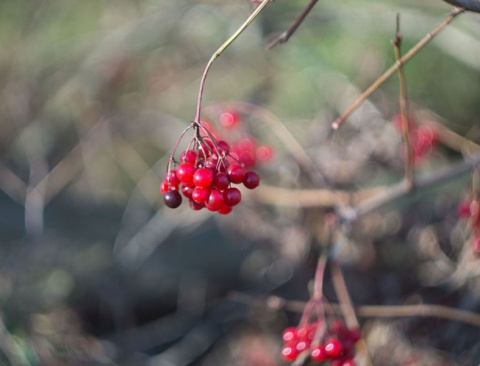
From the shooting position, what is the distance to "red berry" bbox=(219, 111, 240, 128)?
7.04 ft

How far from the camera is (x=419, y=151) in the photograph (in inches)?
93.7

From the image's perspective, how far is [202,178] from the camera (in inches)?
A: 39.3

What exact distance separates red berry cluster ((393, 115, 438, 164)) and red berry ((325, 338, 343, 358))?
1.11 m

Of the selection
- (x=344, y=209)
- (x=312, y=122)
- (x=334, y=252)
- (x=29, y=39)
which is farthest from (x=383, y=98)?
(x=29, y=39)

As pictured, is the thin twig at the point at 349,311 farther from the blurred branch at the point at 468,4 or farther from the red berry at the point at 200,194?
the blurred branch at the point at 468,4

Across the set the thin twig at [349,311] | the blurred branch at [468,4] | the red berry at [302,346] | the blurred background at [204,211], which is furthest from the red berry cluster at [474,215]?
the blurred branch at [468,4]

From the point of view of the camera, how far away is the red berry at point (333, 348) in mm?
1407

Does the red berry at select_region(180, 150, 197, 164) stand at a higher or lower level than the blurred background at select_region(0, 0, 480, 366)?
higher

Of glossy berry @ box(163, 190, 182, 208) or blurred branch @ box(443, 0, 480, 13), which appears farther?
glossy berry @ box(163, 190, 182, 208)

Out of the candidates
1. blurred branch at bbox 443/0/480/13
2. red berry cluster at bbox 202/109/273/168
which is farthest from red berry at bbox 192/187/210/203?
red berry cluster at bbox 202/109/273/168

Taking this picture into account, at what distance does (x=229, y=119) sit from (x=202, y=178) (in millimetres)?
1176

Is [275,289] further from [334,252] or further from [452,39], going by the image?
[452,39]

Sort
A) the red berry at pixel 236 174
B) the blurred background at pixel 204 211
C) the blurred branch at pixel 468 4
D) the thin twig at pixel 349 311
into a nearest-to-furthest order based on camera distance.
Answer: the blurred branch at pixel 468 4
the red berry at pixel 236 174
the thin twig at pixel 349 311
the blurred background at pixel 204 211

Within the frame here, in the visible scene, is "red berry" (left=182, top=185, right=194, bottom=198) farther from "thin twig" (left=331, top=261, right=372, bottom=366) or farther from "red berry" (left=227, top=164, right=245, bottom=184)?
"thin twig" (left=331, top=261, right=372, bottom=366)
